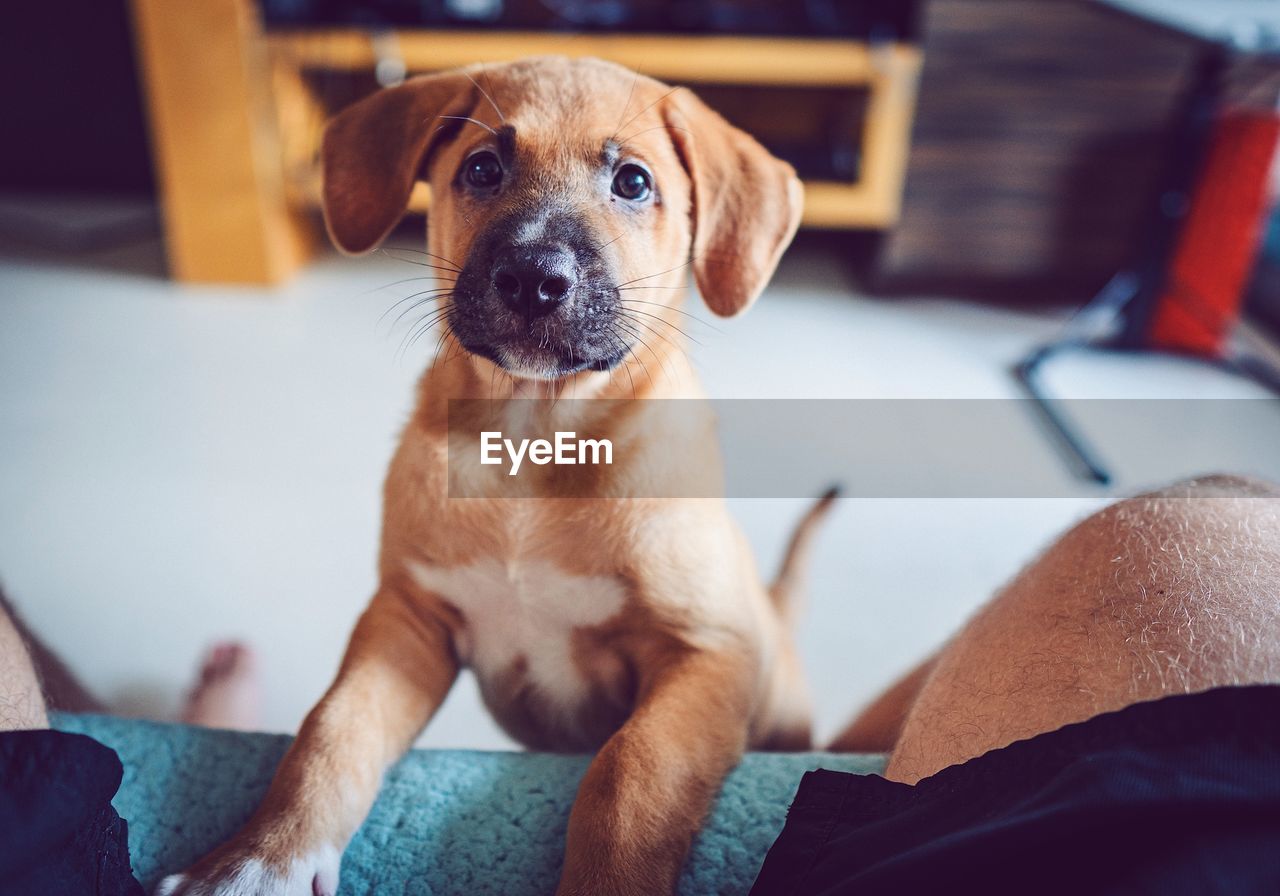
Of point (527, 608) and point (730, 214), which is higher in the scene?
point (730, 214)

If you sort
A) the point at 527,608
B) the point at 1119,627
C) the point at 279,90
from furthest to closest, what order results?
the point at 279,90 < the point at 527,608 < the point at 1119,627

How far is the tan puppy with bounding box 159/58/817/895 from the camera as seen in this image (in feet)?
3.41

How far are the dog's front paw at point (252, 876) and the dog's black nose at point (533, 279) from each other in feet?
1.94

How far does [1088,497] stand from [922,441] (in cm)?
52

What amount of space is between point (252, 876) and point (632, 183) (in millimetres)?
875

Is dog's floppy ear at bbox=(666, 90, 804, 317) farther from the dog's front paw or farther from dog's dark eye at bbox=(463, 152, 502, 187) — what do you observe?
the dog's front paw

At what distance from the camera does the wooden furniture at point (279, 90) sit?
3.64 metres

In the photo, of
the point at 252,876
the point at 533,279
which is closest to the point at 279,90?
the point at 533,279

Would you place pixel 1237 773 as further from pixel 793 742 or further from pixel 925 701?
pixel 793 742

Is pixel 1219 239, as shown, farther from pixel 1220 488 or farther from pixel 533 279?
pixel 533 279

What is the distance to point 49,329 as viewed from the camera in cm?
351

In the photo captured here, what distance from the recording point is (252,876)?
2.72 ft

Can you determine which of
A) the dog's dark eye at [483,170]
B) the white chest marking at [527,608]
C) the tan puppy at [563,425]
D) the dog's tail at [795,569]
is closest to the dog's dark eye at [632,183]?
the tan puppy at [563,425]

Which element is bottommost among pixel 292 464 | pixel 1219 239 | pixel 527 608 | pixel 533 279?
pixel 292 464
